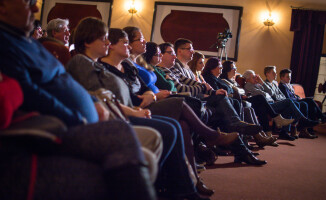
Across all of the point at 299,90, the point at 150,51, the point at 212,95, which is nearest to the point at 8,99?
the point at 150,51

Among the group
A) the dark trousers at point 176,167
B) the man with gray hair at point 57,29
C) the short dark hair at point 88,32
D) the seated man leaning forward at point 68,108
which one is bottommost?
the dark trousers at point 176,167

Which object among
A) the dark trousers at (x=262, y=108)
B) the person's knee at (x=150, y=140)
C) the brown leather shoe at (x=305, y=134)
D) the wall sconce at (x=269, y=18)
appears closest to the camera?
the person's knee at (x=150, y=140)

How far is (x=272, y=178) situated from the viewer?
8.37 ft

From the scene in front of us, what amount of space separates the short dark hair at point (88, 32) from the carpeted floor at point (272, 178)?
3.67 ft

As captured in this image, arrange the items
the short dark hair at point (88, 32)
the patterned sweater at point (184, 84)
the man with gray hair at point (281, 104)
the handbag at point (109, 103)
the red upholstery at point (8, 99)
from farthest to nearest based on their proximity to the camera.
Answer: the man with gray hair at point (281, 104)
the patterned sweater at point (184, 84)
the short dark hair at point (88, 32)
the handbag at point (109, 103)
the red upholstery at point (8, 99)

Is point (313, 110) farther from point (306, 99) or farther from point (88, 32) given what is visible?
point (88, 32)

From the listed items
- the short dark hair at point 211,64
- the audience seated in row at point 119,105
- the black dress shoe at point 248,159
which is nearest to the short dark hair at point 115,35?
the audience seated in row at point 119,105

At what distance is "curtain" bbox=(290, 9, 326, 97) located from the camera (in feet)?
23.6

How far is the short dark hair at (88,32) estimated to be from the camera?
1.74 m

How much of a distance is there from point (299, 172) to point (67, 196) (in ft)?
8.25

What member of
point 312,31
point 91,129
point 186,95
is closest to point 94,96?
point 91,129

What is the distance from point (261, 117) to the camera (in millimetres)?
4582

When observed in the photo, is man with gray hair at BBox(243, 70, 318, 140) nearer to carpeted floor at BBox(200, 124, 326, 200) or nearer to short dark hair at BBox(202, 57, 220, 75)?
short dark hair at BBox(202, 57, 220, 75)

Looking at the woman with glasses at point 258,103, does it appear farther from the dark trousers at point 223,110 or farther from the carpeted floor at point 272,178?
the dark trousers at point 223,110
